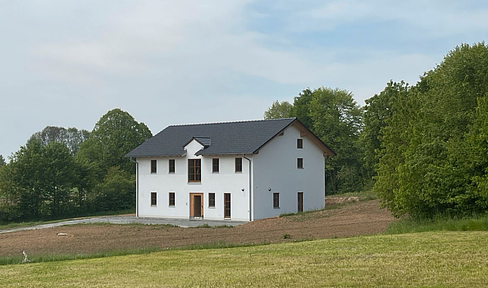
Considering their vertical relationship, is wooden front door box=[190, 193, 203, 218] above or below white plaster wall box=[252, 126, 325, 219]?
below

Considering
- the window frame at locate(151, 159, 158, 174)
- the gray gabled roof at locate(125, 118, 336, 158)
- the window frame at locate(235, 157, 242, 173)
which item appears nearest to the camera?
the window frame at locate(235, 157, 242, 173)

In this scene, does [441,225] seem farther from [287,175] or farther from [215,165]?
[215,165]

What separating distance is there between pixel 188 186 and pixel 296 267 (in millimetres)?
30492

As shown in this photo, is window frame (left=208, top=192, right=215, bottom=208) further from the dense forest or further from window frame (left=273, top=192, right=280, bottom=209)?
the dense forest

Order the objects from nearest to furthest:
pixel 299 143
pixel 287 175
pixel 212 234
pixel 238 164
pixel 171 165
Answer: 1. pixel 212 234
2. pixel 238 164
3. pixel 287 175
4. pixel 299 143
5. pixel 171 165

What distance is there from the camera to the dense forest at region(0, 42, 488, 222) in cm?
2273

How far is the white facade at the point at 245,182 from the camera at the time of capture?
40594mm

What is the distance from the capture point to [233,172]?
4134cm

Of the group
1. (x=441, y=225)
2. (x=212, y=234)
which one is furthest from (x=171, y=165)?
(x=441, y=225)

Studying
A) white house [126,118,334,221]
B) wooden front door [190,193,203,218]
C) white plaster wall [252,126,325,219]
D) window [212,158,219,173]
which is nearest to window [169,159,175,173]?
white house [126,118,334,221]

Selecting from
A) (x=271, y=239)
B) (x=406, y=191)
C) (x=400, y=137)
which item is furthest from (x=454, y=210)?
(x=271, y=239)

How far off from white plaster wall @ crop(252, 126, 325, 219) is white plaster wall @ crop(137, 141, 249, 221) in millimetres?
1006

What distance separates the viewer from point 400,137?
85.8 ft

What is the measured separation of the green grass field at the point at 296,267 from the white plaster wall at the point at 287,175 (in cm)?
2174
